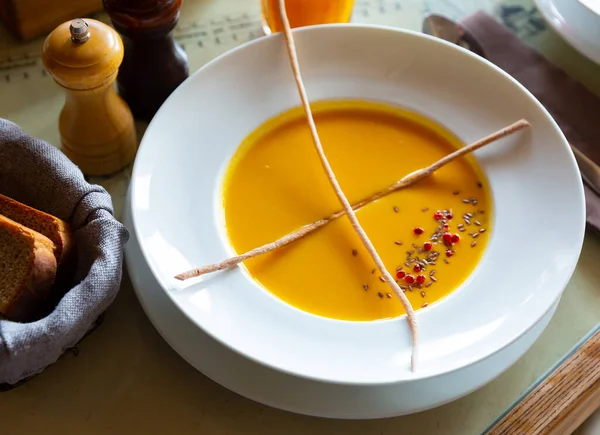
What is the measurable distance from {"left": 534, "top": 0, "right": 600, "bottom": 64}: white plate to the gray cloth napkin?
578 mm

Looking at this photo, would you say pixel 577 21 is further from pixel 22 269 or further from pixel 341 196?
pixel 22 269

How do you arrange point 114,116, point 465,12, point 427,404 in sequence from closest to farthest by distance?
point 427,404, point 114,116, point 465,12

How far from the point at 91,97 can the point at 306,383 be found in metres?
0.37

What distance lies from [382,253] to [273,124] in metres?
0.21

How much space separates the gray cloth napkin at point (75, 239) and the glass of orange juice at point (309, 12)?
1.14ft

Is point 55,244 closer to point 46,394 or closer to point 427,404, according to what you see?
point 46,394

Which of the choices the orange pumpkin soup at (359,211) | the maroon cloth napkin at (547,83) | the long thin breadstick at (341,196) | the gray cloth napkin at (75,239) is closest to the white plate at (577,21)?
the maroon cloth napkin at (547,83)

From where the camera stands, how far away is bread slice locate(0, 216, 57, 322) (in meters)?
0.58

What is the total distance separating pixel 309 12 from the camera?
88 cm

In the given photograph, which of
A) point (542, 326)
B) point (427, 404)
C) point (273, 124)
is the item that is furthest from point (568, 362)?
point (273, 124)

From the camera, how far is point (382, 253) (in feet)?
2.29

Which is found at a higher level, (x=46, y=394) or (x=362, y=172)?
(x=362, y=172)

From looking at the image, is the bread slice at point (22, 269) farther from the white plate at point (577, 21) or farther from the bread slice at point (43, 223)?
the white plate at point (577, 21)

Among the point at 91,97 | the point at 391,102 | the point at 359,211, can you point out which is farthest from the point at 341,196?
the point at 91,97
